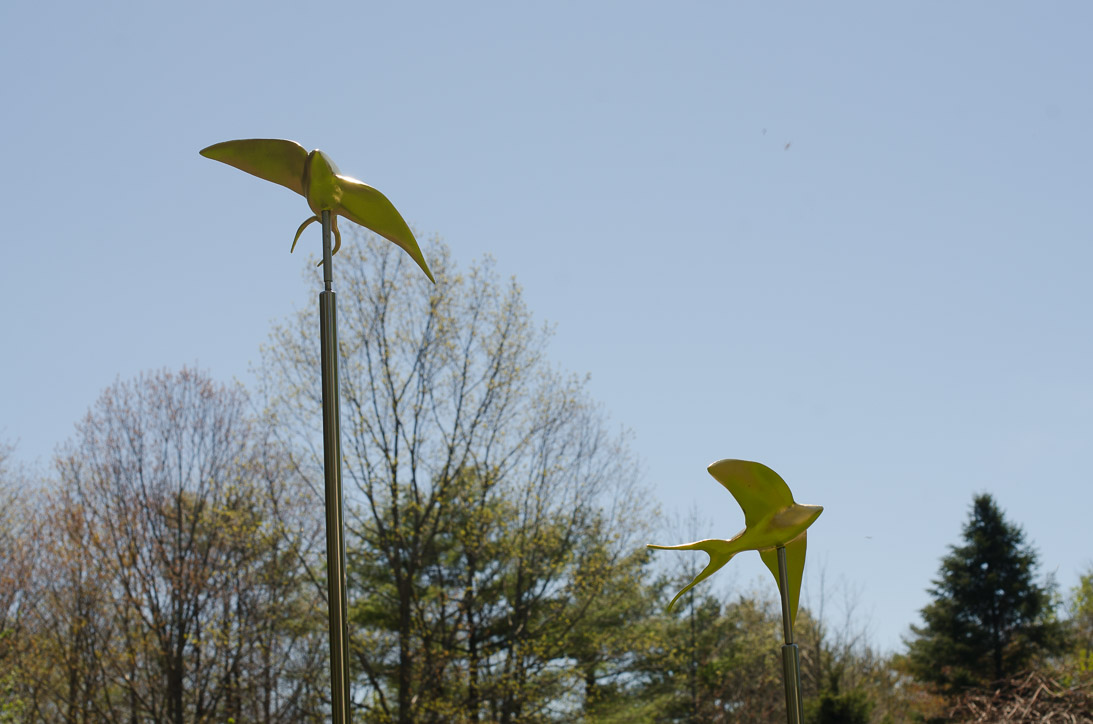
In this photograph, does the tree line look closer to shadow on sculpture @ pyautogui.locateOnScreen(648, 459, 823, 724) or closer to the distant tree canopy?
the distant tree canopy

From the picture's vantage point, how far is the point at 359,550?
411 inches

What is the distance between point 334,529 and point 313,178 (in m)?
0.70

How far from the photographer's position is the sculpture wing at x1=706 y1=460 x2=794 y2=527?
1969mm

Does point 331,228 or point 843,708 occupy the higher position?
point 331,228

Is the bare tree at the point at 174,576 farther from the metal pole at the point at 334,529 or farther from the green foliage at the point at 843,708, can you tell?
the metal pole at the point at 334,529

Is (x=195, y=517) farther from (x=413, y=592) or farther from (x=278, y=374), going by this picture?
(x=413, y=592)

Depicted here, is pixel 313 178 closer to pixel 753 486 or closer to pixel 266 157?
pixel 266 157

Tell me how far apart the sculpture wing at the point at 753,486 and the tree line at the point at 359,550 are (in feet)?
27.1

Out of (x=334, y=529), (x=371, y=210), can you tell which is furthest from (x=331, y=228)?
(x=334, y=529)

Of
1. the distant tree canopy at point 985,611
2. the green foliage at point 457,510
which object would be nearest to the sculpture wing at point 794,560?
the green foliage at point 457,510

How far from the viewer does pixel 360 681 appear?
11.0 metres

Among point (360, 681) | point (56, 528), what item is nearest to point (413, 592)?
point (360, 681)

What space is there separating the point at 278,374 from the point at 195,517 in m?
2.06

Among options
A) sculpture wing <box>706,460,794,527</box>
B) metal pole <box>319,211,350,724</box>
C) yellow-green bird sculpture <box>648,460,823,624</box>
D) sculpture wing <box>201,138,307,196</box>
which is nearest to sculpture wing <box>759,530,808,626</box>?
yellow-green bird sculpture <box>648,460,823,624</box>
